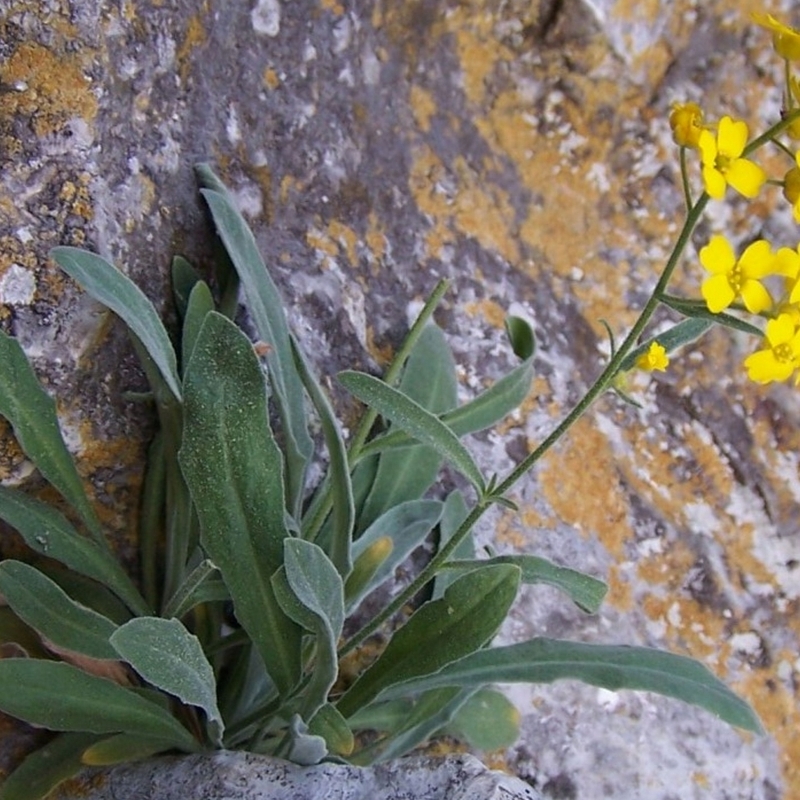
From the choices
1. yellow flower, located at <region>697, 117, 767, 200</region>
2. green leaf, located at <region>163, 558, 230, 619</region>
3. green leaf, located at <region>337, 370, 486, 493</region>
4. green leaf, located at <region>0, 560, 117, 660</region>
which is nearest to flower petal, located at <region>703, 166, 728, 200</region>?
yellow flower, located at <region>697, 117, 767, 200</region>

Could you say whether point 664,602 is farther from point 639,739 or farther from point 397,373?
point 397,373

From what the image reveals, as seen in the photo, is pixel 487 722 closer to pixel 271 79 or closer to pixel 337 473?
pixel 337 473

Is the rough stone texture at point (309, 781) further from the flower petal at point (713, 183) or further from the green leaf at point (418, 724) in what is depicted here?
the flower petal at point (713, 183)

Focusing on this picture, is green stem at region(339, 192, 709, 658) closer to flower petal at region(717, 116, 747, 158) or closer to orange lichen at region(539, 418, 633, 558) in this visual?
flower petal at region(717, 116, 747, 158)

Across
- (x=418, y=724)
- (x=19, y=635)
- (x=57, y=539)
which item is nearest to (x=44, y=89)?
(x=57, y=539)

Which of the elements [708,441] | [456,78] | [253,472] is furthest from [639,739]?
[456,78]
